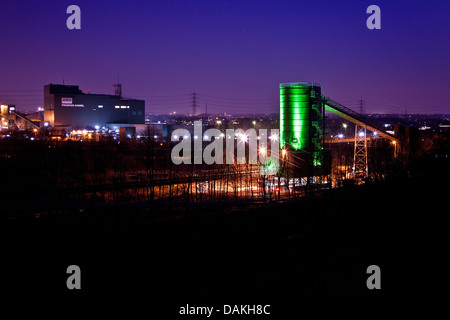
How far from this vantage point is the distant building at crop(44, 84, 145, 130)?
44.1 m

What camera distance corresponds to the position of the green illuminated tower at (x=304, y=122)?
803 inches

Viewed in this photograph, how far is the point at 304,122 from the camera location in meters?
20.5

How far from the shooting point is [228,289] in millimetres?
5695

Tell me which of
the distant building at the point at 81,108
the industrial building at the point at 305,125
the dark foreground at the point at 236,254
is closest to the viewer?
the dark foreground at the point at 236,254

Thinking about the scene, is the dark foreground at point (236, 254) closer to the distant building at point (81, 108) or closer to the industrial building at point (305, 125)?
the industrial building at point (305, 125)

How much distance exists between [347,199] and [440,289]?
5.14m

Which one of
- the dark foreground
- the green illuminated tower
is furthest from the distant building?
the dark foreground

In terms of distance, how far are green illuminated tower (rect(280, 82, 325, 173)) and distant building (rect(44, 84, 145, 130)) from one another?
3104 cm

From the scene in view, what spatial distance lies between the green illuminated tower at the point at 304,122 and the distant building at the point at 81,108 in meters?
31.0

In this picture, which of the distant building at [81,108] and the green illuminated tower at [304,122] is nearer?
the green illuminated tower at [304,122]

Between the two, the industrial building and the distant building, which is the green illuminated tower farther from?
the distant building

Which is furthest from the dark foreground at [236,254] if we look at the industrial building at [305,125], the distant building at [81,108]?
the distant building at [81,108]
